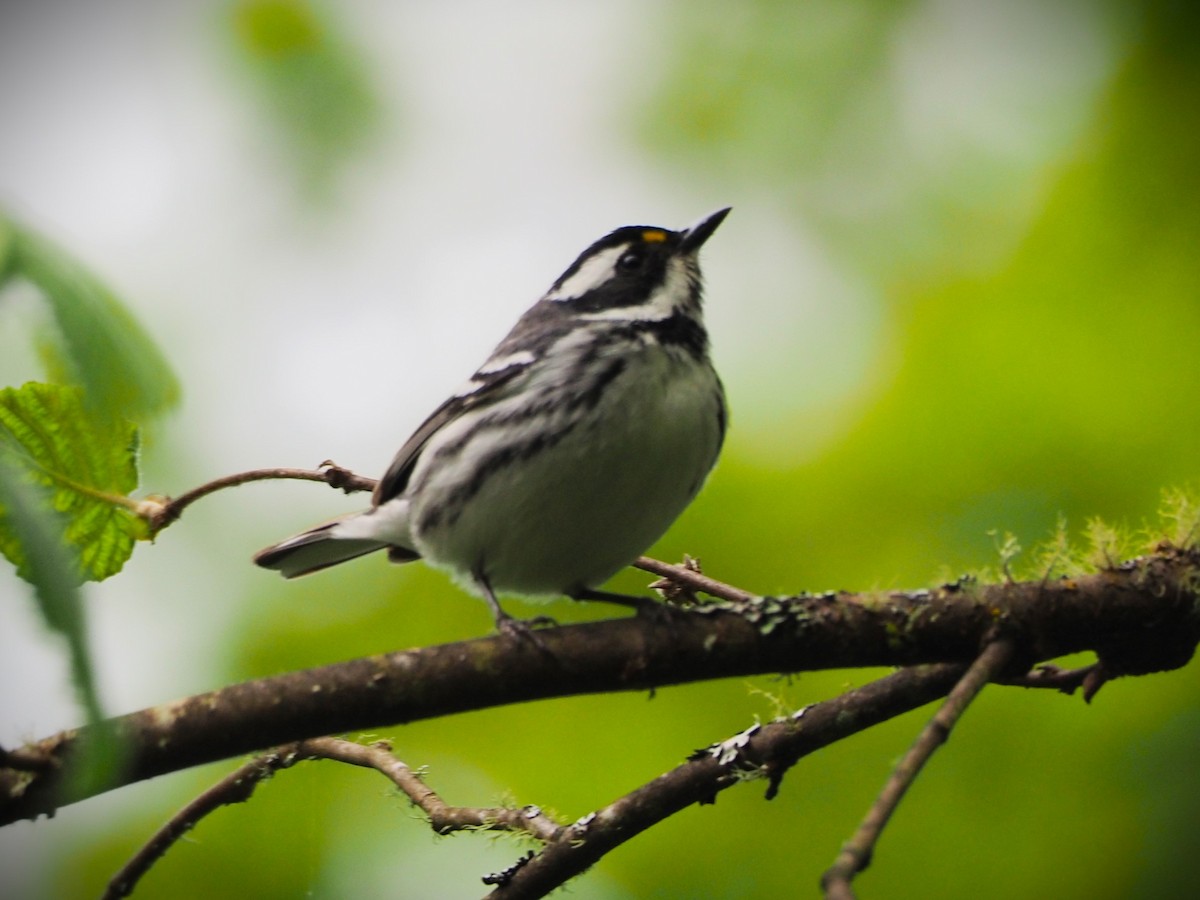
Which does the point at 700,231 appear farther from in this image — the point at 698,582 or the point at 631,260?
the point at 698,582

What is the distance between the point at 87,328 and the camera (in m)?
1.04

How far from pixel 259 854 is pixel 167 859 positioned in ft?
1.05

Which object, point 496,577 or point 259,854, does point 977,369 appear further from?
point 259,854

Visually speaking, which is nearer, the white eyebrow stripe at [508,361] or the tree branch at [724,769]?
the tree branch at [724,769]

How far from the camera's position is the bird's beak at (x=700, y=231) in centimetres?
382

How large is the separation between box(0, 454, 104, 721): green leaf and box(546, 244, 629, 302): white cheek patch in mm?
2868

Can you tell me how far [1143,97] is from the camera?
5031 mm

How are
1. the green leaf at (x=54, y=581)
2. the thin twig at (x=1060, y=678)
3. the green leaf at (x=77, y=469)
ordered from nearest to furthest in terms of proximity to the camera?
the green leaf at (x=54, y=581) → the thin twig at (x=1060, y=678) → the green leaf at (x=77, y=469)

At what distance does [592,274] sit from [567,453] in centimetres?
104

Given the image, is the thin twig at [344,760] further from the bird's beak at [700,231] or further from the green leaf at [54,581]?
the bird's beak at [700,231]

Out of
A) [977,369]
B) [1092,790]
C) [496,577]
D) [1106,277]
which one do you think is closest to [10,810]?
[496,577]

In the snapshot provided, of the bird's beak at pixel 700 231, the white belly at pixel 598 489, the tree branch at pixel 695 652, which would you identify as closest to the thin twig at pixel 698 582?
the white belly at pixel 598 489

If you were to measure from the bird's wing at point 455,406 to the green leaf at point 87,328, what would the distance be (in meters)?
2.22

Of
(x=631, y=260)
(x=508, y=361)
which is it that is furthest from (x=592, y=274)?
(x=508, y=361)
